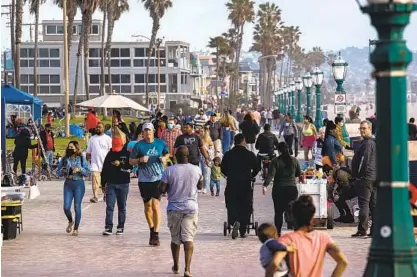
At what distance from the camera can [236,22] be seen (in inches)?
5330

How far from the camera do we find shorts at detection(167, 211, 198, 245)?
14.0 meters

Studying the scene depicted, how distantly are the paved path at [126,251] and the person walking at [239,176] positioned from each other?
48 cm

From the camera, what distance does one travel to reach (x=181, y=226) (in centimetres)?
1402

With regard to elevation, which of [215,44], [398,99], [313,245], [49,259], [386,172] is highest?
[215,44]

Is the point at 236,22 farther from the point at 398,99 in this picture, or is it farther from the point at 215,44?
the point at 398,99

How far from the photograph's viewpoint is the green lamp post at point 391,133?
8117 mm

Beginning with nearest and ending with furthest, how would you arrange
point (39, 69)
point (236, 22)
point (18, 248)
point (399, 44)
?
point (399, 44), point (18, 248), point (39, 69), point (236, 22)

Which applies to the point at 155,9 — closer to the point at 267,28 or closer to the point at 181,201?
the point at 267,28

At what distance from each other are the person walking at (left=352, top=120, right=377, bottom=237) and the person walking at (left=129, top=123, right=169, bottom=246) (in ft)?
9.26

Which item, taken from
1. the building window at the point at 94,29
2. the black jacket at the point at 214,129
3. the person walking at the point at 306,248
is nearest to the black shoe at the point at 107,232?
the person walking at the point at 306,248

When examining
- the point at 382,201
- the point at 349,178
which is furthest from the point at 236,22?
the point at 382,201

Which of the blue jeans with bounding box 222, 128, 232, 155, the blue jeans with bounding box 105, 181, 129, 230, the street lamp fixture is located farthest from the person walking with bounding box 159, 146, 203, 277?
the blue jeans with bounding box 222, 128, 232, 155

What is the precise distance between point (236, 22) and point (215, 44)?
12.4m

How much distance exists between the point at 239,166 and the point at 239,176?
0.14 m
